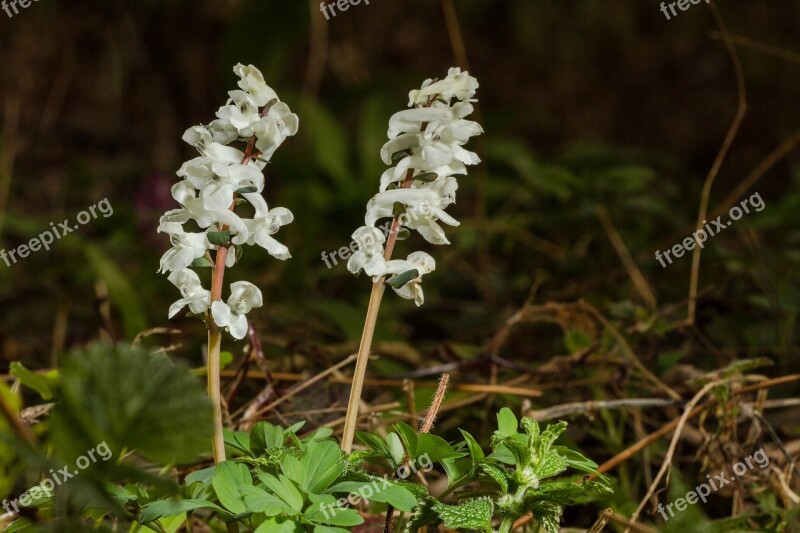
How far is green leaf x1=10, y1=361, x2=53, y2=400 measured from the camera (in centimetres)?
98

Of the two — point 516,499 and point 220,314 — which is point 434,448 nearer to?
point 516,499

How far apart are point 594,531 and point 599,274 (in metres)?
1.36

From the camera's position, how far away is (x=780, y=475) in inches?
40.2

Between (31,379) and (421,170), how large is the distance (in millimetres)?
628

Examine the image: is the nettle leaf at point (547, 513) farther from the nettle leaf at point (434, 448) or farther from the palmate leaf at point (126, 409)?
the palmate leaf at point (126, 409)

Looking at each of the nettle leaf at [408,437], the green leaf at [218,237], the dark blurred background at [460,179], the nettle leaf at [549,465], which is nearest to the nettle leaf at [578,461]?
the nettle leaf at [549,465]

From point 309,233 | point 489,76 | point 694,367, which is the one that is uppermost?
point 489,76

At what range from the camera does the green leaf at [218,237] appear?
705 millimetres

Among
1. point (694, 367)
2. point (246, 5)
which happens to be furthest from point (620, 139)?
point (694, 367)

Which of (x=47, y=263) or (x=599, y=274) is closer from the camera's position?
(x=599, y=274)

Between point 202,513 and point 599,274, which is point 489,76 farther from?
point 202,513

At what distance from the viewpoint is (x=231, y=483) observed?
26.3 inches

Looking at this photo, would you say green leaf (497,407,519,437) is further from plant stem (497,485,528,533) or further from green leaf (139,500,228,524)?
green leaf (139,500,228,524)

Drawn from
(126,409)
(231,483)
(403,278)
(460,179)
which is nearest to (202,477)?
(231,483)
